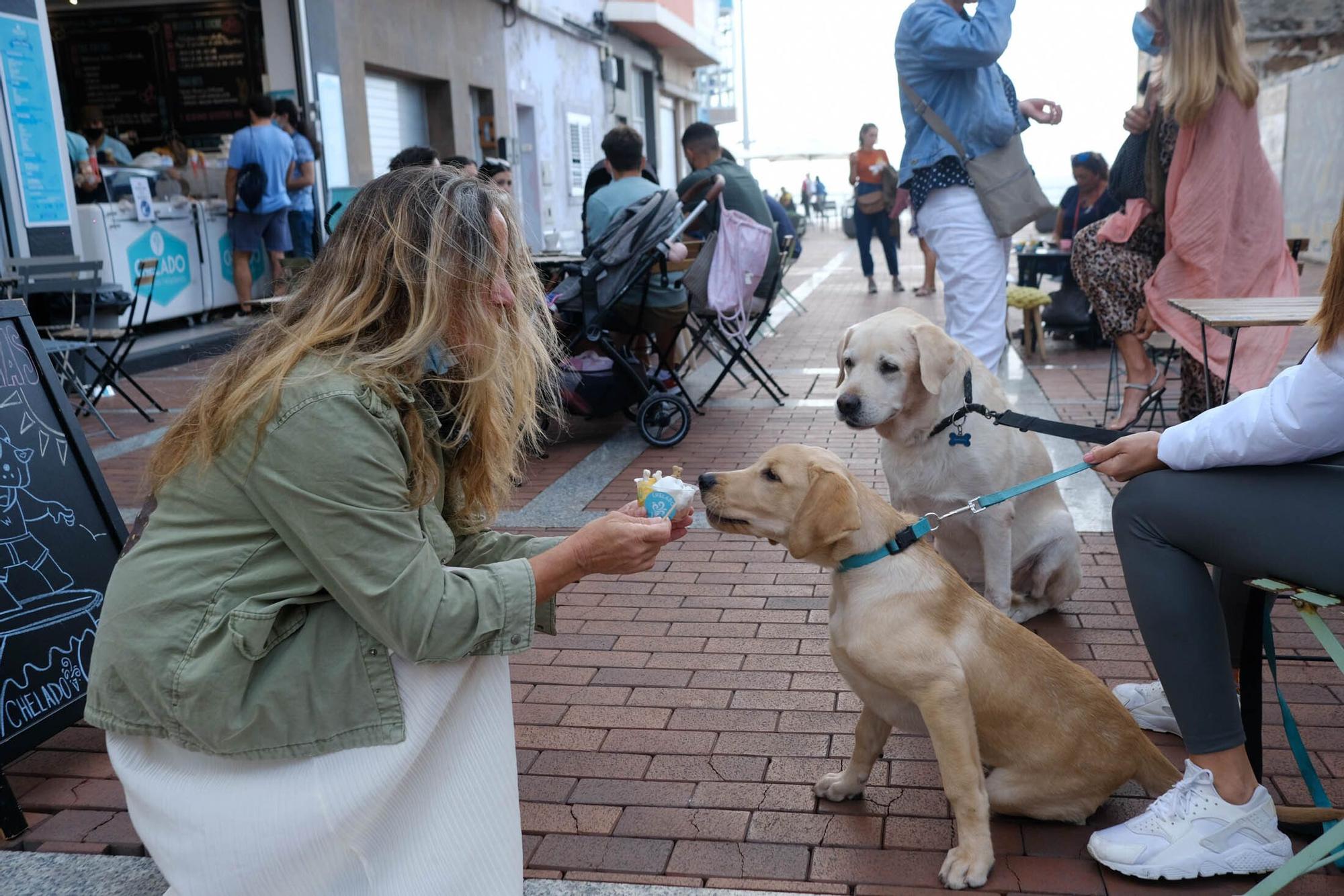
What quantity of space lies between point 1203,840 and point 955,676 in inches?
24.5

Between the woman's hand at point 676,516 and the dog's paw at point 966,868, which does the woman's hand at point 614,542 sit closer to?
the woman's hand at point 676,516

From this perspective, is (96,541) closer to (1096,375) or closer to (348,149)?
(1096,375)

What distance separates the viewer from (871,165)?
1647 cm

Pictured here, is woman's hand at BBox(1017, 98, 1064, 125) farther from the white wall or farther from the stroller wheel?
the white wall

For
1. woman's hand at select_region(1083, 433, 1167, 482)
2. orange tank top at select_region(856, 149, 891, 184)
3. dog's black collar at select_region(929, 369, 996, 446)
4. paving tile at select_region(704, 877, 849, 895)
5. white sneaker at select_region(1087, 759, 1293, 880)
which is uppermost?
orange tank top at select_region(856, 149, 891, 184)

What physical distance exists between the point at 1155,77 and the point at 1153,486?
16.2ft

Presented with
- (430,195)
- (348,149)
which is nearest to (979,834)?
(430,195)

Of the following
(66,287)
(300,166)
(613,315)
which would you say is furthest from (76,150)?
(613,315)

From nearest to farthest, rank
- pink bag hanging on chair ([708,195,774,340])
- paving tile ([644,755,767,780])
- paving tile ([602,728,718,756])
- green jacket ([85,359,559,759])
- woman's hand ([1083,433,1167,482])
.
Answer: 1. green jacket ([85,359,559,759])
2. woman's hand ([1083,433,1167,482])
3. paving tile ([644,755,767,780])
4. paving tile ([602,728,718,756])
5. pink bag hanging on chair ([708,195,774,340])

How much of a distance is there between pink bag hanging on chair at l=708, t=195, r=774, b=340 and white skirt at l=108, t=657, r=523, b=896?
18.3ft

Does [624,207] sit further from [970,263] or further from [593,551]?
[593,551]

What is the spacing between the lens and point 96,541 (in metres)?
3.55

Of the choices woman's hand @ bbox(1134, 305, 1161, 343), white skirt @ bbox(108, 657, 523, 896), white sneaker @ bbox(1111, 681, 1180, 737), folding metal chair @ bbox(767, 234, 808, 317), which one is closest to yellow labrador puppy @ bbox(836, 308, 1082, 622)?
white sneaker @ bbox(1111, 681, 1180, 737)

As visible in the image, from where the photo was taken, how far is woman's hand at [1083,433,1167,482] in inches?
103
